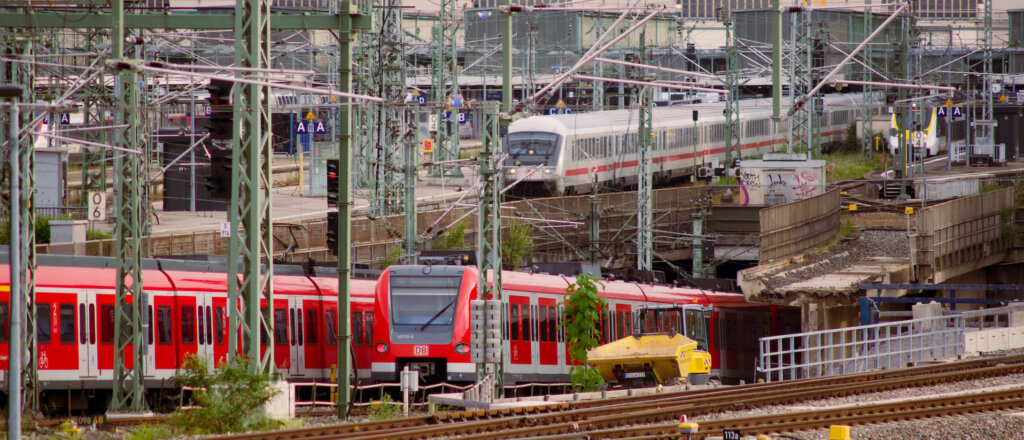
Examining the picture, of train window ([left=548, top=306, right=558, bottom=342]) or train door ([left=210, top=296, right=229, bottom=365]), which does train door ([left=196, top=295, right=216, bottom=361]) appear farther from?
train window ([left=548, top=306, right=558, bottom=342])

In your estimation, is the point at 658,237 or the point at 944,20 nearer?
the point at 658,237

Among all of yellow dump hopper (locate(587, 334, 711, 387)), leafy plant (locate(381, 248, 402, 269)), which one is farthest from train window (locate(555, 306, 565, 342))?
leafy plant (locate(381, 248, 402, 269))

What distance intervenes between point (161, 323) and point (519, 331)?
23.6 ft

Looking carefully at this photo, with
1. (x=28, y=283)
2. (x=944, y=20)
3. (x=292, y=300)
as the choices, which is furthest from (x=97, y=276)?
(x=944, y=20)

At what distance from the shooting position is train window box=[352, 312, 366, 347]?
26734 mm

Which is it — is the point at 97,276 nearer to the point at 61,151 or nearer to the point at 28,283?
the point at 28,283

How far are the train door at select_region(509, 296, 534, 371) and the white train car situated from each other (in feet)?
59.8

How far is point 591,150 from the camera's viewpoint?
178 feet

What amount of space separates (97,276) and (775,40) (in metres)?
12.6

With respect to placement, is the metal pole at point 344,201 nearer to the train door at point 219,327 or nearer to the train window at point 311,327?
the train door at point 219,327

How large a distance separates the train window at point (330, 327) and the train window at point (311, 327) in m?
0.29

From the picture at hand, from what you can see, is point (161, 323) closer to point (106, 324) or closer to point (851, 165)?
point (106, 324)

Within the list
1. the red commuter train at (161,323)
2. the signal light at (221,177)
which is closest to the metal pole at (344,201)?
the red commuter train at (161,323)

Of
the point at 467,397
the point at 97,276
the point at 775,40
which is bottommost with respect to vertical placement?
the point at 467,397
